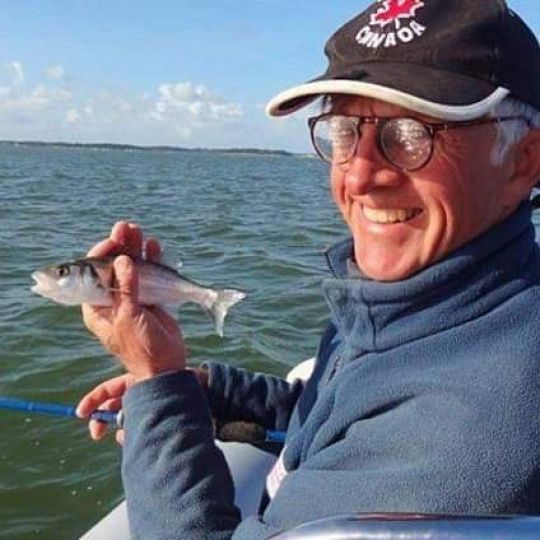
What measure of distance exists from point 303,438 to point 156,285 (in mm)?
885

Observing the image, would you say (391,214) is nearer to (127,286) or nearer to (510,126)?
(510,126)

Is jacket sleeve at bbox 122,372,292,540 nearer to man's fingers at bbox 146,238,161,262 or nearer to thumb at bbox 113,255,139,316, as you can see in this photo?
thumb at bbox 113,255,139,316

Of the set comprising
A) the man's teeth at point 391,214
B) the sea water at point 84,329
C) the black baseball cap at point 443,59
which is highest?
the black baseball cap at point 443,59

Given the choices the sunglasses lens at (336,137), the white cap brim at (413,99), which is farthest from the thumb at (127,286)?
the white cap brim at (413,99)

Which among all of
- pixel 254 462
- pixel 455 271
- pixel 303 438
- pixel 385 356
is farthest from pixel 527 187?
pixel 254 462

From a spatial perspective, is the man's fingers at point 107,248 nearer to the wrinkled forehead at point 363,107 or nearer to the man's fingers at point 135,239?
the man's fingers at point 135,239

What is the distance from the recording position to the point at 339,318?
243cm

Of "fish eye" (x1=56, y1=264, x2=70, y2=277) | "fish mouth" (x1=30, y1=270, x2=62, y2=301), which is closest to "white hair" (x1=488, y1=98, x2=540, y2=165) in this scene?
"fish eye" (x1=56, y1=264, x2=70, y2=277)

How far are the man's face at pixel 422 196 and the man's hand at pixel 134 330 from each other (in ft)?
2.17

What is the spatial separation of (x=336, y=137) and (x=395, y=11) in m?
0.38

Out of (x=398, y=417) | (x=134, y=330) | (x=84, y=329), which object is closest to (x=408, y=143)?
(x=398, y=417)

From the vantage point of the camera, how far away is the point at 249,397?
3.43 metres

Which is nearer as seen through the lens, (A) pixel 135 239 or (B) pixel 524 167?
(B) pixel 524 167

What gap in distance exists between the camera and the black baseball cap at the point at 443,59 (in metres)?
2.06
